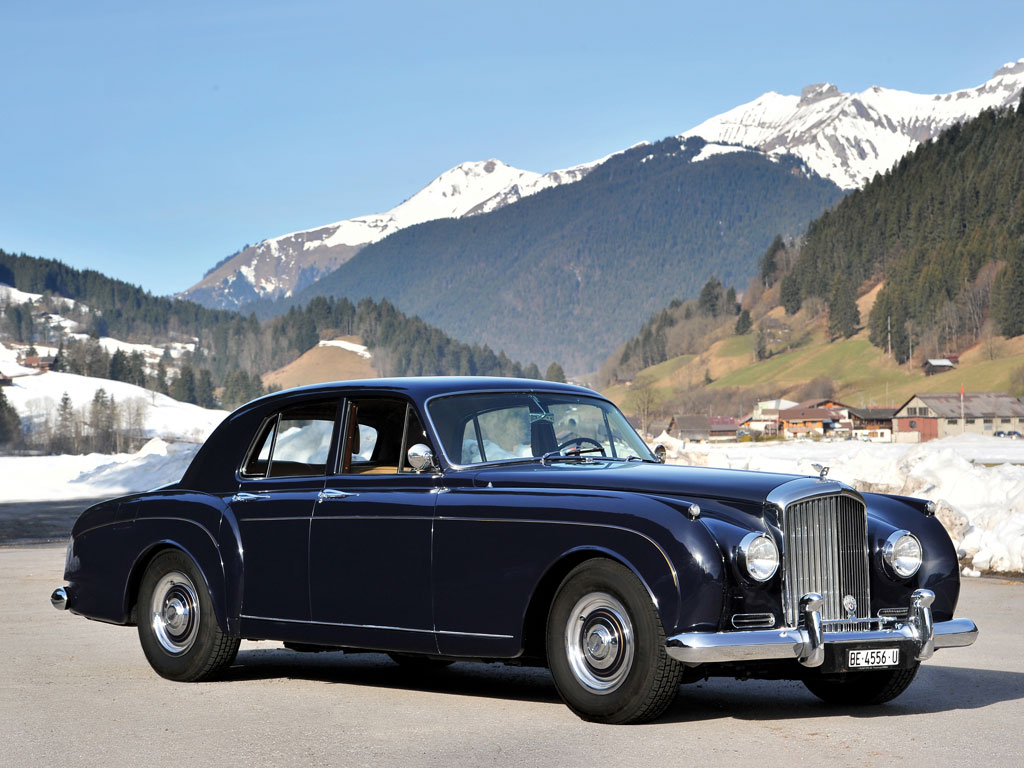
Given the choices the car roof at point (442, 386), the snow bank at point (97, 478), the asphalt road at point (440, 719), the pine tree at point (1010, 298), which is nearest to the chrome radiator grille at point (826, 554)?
the asphalt road at point (440, 719)

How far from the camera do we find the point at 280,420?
Answer: 9070mm

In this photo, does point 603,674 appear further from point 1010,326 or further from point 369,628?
point 1010,326

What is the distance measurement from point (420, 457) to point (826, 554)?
88.3 inches

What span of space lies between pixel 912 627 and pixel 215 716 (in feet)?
12.2

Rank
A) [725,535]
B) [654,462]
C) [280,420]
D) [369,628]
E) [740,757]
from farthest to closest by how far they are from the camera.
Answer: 1. [280,420]
2. [654,462]
3. [369,628]
4. [725,535]
5. [740,757]

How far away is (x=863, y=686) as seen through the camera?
7922 mm

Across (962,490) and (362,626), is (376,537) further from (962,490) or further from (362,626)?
(962,490)

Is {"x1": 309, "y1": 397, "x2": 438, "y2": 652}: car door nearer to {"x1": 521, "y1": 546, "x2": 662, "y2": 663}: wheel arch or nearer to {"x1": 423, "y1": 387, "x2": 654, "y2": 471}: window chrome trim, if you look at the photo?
{"x1": 423, "y1": 387, "x2": 654, "y2": 471}: window chrome trim

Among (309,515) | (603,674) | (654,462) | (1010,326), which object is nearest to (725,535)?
(603,674)

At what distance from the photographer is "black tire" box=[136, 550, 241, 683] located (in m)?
8.76

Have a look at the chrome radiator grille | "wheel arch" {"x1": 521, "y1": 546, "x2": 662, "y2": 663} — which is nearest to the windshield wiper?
"wheel arch" {"x1": 521, "y1": 546, "x2": 662, "y2": 663}

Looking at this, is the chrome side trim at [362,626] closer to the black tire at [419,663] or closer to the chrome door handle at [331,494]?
the chrome door handle at [331,494]

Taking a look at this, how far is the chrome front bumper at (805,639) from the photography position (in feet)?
21.3

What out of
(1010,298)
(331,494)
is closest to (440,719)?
(331,494)
